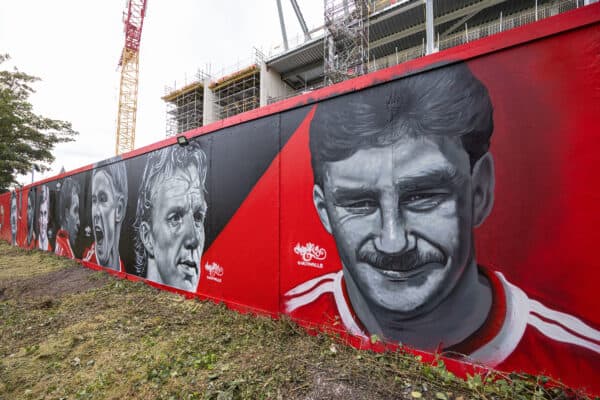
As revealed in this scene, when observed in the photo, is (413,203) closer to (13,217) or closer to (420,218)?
(420,218)

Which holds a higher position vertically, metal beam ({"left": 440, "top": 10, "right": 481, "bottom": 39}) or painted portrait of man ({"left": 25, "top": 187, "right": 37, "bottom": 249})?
metal beam ({"left": 440, "top": 10, "right": 481, "bottom": 39})

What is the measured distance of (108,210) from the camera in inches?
268

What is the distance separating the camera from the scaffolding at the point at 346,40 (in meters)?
21.8

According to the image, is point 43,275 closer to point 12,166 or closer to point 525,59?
point 525,59

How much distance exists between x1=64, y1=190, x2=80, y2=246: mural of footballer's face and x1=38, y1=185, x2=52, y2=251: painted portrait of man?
8.03 ft

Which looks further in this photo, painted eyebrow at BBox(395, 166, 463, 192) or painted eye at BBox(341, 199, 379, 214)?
painted eye at BBox(341, 199, 379, 214)

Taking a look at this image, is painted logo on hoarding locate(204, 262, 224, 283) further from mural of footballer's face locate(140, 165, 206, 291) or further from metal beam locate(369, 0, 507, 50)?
metal beam locate(369, 0, 507, 50)

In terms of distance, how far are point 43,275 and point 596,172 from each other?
34.6 ft

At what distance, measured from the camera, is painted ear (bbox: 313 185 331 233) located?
298 cm

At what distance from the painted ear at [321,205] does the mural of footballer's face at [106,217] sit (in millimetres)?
5449

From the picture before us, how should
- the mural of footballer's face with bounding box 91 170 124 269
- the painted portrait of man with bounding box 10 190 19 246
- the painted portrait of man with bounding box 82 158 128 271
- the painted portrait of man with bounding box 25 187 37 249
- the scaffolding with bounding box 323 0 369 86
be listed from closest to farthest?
the painted portrait of man with bounding box 82 158 128 271 < the mural of footballer's face with bounding box 91 170 124 269 < the painted portrait of man with bounding box 25 187 37 249 < the painted portrait of man with bounding box 10 190 19 246 < the scaffolding with bounding box 323 0 369 86

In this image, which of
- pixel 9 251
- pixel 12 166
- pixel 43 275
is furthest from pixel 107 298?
pixel 12 166

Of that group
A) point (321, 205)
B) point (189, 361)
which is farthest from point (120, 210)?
point (321, 205)

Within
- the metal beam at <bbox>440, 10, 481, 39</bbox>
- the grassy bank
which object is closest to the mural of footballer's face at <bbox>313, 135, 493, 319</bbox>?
the grassy bank
